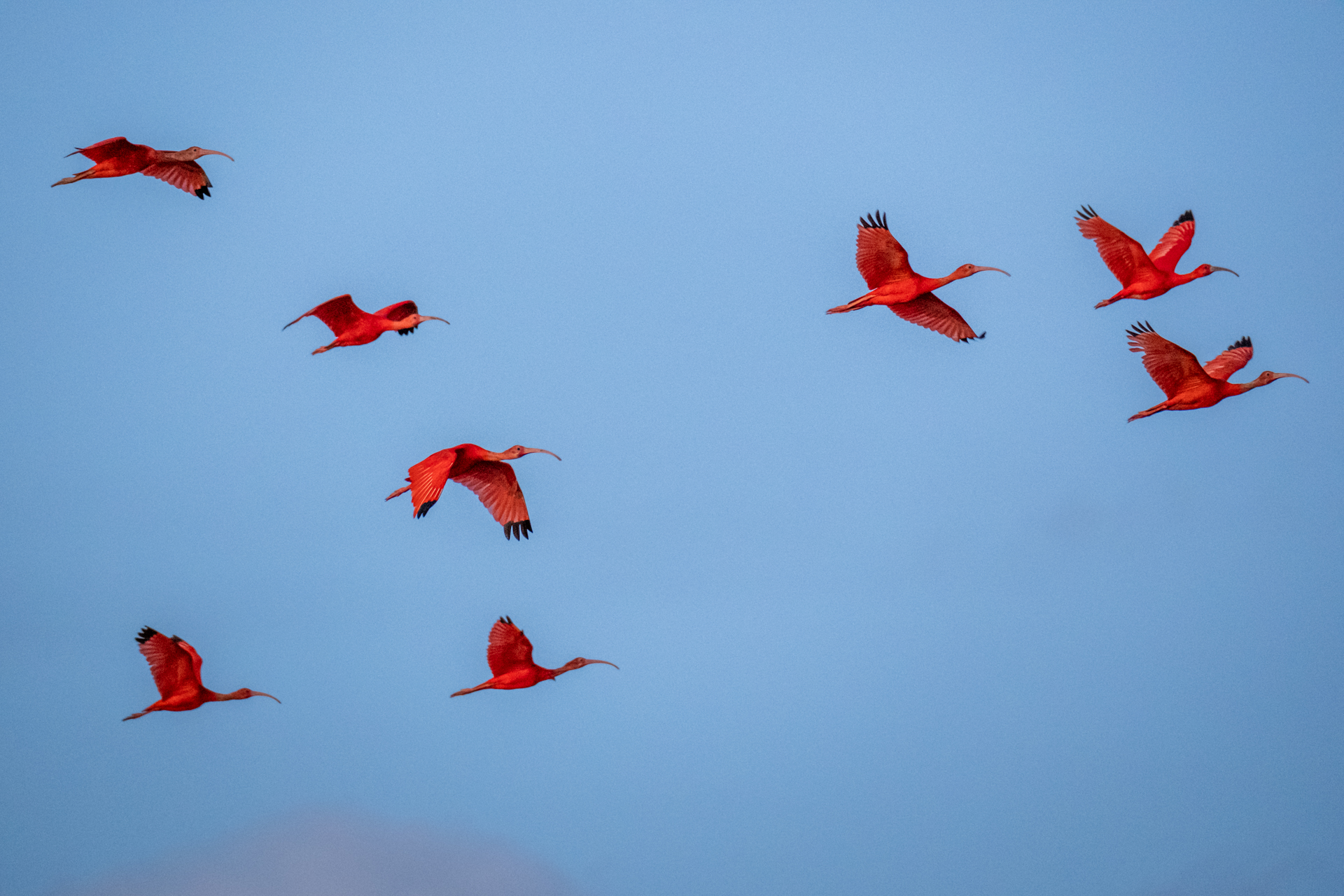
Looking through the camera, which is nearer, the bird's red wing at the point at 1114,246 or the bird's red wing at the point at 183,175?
the bird's red wing at the point at 1114,246

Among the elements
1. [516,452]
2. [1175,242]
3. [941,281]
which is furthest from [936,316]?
[516,452]

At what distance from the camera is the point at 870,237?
21.0m

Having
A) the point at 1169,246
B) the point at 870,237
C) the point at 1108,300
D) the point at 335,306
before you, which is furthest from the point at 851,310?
the point at 335,306

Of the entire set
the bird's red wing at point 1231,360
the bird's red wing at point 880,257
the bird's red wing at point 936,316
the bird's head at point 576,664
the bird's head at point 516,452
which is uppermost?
the bird's red wing at point 880,257

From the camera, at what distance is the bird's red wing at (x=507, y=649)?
22.2m

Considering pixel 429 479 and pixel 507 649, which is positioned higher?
pixel 429 479

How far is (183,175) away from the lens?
22.3 metres

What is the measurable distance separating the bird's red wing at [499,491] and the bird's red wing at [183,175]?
6.49 m

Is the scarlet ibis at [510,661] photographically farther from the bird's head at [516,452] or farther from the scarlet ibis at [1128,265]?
the scarlet ibis at [1128,265]

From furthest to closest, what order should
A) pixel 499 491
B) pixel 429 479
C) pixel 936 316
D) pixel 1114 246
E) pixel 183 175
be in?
1. pixel 936 316
2. pixel 499 491
3. pixel 183 175
4. pixel 1114 246
5. pixel 429 479

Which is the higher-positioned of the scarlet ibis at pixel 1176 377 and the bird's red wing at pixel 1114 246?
the bird's red wing at pixel 1114 246

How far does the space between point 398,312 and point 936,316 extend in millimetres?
9025

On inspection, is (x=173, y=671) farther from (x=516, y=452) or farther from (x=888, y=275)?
(x=888, y=275)

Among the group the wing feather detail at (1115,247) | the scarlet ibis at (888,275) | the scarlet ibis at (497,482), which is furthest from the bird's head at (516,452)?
the wing feather detail at (1115,247)
